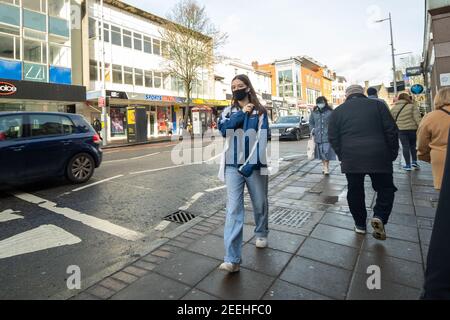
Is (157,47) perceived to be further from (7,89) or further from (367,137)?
(367,137)

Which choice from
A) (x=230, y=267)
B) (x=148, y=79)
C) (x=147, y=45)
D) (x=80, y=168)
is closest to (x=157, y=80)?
(x=148, y=79)

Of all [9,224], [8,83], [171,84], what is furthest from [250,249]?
[171,84]

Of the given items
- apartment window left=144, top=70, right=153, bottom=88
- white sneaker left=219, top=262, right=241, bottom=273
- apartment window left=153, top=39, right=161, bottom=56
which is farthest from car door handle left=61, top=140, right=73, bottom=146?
apartment window left=153, top=39, right=161, bottom=56

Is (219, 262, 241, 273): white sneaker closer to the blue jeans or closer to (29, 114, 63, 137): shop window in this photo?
the blue jeans

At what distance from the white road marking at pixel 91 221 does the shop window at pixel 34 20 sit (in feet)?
63.8

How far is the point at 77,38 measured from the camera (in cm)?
2442

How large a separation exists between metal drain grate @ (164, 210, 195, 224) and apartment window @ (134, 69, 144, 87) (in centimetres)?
2496

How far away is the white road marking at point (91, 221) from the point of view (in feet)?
13.6

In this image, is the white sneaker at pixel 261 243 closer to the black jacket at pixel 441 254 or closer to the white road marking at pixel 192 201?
the white road marking at pixel 192 201

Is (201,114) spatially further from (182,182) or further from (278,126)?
(182,182)

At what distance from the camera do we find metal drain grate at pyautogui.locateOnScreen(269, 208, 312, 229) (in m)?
4.29

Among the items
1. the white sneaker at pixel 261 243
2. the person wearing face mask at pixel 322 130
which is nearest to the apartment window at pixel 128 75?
the person wearing face mask at pixel 322 130

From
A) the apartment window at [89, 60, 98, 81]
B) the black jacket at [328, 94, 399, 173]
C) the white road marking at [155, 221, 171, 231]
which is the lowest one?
the white road marking at [155, 221, 171, 231]

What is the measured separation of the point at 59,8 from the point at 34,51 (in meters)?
4.35
